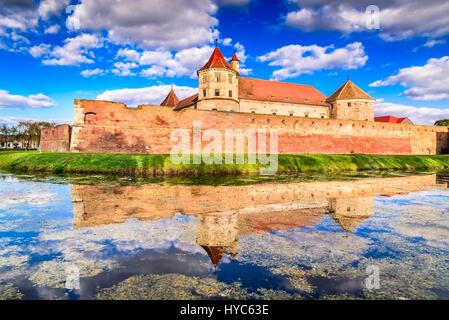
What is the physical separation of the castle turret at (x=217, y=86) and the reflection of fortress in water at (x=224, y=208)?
22.4 metres

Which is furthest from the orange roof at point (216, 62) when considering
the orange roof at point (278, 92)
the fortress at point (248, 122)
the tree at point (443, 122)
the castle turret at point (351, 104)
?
the tree at point (443, 122)

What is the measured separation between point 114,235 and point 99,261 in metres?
1.12

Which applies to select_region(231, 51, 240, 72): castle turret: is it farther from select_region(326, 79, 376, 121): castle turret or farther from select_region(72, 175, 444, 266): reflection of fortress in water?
select_region(72, 175, 444, 266): reflection of fortress in water

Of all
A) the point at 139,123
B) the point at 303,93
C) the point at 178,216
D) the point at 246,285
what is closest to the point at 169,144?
the point at 139,123

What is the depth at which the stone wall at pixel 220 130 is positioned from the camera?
65.6ft

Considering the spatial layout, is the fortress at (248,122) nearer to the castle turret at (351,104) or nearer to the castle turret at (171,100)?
the castle turret at (351,104)

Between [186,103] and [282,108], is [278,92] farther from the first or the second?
[186,103]

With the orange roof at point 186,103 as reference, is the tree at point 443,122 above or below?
above

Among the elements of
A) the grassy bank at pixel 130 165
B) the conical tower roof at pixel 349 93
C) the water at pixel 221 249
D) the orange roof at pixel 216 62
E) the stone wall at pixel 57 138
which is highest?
the orange roof at pixel 216 62

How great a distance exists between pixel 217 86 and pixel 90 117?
1524 cm

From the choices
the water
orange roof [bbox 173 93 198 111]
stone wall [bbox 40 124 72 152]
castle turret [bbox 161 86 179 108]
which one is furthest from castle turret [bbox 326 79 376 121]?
the water

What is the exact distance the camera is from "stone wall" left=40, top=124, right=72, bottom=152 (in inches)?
843

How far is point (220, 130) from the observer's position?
23.2 metres

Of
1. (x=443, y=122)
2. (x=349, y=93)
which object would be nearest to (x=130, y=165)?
(x=349, y=93)
